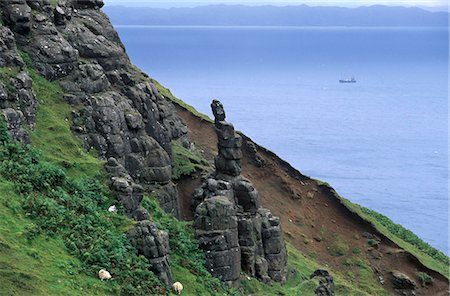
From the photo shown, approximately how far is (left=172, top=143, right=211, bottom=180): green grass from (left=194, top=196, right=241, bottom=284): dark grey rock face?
19.5 m

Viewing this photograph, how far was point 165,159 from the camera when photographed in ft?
261

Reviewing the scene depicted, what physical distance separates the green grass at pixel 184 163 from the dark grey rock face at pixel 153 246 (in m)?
26.1

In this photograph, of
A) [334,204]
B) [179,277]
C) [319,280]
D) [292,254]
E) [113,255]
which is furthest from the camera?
[334,204]

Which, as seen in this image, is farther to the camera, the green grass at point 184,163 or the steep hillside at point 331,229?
the steep hillside at point 331,229

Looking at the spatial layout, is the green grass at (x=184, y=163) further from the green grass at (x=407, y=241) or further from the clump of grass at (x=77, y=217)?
the green grass at (x=407, y=241)

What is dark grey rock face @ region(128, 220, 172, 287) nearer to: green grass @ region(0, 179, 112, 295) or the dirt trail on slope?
green grass @ region(0, 179, 112, 295)

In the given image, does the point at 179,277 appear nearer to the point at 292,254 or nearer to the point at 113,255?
the point at 113,255

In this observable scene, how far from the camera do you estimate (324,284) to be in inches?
3049

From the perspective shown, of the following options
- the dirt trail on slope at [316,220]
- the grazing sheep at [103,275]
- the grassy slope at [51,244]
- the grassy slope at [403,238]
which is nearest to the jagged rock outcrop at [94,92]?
the grassy slope at [51,244]

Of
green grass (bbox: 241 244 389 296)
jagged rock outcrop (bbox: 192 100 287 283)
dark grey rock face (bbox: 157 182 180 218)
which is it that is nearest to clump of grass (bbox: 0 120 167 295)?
jagged rock outcrop (bbox: 192 100 287 283)

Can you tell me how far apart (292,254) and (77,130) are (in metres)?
28.3

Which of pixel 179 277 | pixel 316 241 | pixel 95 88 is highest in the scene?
pixel 95 88

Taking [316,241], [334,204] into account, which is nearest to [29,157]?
[316,241]

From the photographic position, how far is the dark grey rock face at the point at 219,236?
65500 mm
